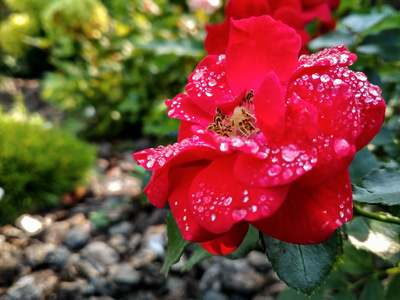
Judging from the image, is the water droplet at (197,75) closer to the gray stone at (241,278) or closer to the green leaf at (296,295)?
the green leaf at (296,295)

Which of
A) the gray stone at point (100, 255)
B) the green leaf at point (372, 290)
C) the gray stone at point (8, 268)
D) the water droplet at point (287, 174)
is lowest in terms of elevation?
the gray stone at point (100, 255)

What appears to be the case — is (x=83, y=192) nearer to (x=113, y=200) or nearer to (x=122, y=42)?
(x=113, y=200)

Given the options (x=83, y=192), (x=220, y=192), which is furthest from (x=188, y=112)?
(x=83, y=192)

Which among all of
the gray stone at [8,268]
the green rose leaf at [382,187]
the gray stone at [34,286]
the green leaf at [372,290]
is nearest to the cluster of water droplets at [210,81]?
the green rose leaf at [382,187]

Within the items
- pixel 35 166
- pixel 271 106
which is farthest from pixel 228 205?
pixel 35 166

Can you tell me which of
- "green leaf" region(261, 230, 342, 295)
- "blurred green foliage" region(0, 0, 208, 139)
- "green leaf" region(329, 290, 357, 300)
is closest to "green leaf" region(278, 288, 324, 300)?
"green leaf" region(329, 290, 357, 300)

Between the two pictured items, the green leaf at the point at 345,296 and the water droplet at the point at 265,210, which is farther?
the green leaf at the point at 345,296

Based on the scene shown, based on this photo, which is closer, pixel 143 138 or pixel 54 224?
pixel 54 224
